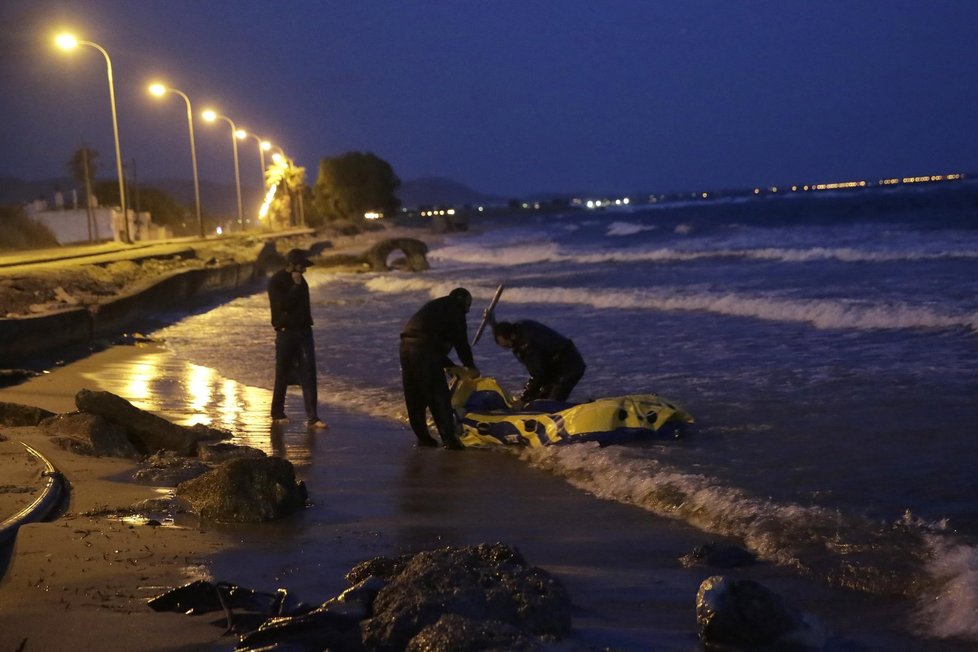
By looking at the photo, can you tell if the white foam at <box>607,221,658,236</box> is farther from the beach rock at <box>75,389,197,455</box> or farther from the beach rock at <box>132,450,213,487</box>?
the beach rock at <box>132,450,213,487</box>

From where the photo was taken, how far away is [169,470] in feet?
28.4

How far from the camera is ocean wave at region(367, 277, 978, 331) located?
1809 centimetres

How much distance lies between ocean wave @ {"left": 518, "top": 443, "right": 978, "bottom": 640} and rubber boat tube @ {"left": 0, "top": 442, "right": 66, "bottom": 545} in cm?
372

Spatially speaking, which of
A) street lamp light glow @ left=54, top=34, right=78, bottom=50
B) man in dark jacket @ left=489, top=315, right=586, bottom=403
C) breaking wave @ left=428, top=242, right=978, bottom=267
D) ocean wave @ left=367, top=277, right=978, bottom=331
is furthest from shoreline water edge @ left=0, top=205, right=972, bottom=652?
breaking wave @ left=428, top=242, right=978, bottom=267

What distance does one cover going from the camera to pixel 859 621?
5.50 meters

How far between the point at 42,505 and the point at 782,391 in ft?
26.1

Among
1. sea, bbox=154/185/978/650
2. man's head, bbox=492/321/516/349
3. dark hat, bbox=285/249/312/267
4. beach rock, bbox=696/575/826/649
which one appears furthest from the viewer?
dark hat, bbox=285/249/312/267

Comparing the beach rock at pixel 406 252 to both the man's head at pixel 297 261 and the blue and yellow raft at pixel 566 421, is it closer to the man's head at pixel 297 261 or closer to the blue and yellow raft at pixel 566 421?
the man's head at pixel 297 261

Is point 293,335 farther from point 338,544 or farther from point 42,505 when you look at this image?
point 338,544

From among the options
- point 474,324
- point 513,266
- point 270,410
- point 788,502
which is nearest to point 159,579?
point 788,502

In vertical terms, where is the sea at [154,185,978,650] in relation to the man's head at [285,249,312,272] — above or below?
below

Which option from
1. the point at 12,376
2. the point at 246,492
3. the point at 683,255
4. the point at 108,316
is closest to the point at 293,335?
the point at 12,376

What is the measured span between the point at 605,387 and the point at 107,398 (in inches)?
234

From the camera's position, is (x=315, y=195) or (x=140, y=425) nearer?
(x=140, y=425)
